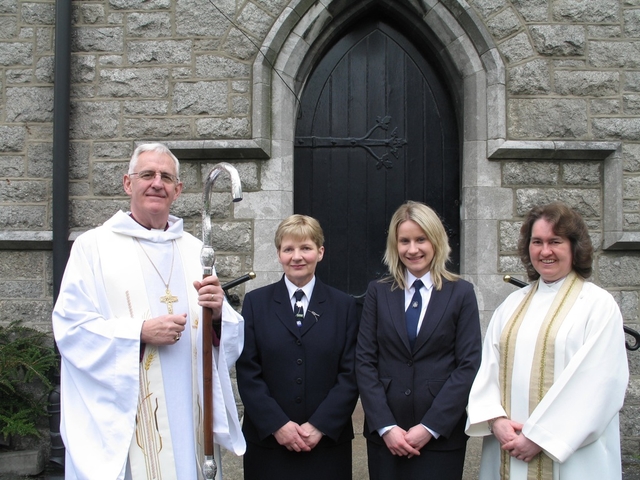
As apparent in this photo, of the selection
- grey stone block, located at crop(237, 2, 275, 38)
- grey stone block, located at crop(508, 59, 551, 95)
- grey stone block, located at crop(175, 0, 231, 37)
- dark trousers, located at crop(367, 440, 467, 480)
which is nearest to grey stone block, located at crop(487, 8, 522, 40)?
grey stone block, located at crop(508, 59, 551, 95)

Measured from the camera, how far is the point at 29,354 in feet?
14.5

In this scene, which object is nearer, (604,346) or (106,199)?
(604,346)

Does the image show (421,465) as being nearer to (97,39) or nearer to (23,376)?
(23,376)

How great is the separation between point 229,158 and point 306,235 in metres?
2.12

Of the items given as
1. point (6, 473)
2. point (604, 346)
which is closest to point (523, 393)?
point (604, 346)

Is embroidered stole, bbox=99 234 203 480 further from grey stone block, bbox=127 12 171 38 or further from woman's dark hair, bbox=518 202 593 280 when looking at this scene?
grey stone block, bbox=127 12 171 38

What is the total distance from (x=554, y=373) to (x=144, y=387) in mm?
1637

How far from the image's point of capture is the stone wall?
15.3ft

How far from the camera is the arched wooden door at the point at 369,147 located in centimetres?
510

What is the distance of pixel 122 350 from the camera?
95.4 inches

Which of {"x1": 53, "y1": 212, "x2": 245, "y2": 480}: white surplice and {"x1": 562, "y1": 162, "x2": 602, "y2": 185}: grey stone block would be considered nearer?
{"x1": 53, "y1": 212, "x2": 245, "y2": 480}: white surplice

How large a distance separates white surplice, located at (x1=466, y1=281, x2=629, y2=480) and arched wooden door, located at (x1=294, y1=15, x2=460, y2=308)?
2629 mm

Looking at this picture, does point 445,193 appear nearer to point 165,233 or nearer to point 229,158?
point 229,158

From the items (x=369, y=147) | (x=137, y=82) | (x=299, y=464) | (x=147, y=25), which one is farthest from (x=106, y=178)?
(x=299, y=464)
